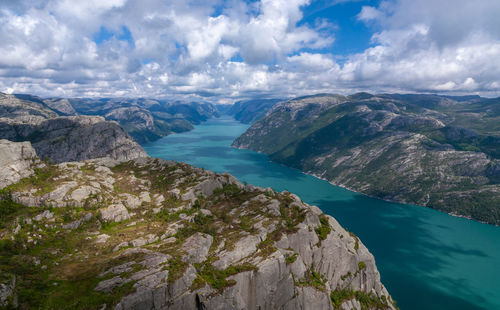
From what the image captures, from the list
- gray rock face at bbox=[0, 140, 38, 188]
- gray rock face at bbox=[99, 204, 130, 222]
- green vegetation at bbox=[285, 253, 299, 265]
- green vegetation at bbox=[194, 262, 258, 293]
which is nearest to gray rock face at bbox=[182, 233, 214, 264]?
green vegetation at bbox=[194, 262, 258, 293]

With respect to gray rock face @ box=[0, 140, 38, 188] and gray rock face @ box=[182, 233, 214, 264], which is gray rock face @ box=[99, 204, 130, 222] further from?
gray rock face @ box=[0, 140, 38, 188]

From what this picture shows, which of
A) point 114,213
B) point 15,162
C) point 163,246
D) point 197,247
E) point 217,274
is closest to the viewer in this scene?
point 217,274

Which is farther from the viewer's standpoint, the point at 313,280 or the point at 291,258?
the point at 313,280

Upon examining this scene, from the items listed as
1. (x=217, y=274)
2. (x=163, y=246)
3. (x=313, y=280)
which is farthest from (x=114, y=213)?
(x=313, y=280)

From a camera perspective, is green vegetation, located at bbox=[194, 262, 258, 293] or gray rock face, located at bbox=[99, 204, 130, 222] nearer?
green vegetation, located at bbox=[194, 262, 258, 293]

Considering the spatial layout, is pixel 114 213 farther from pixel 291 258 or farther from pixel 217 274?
pixel 291 258

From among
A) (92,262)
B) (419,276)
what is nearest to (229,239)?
(92,262)

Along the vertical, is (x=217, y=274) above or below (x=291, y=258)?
above
